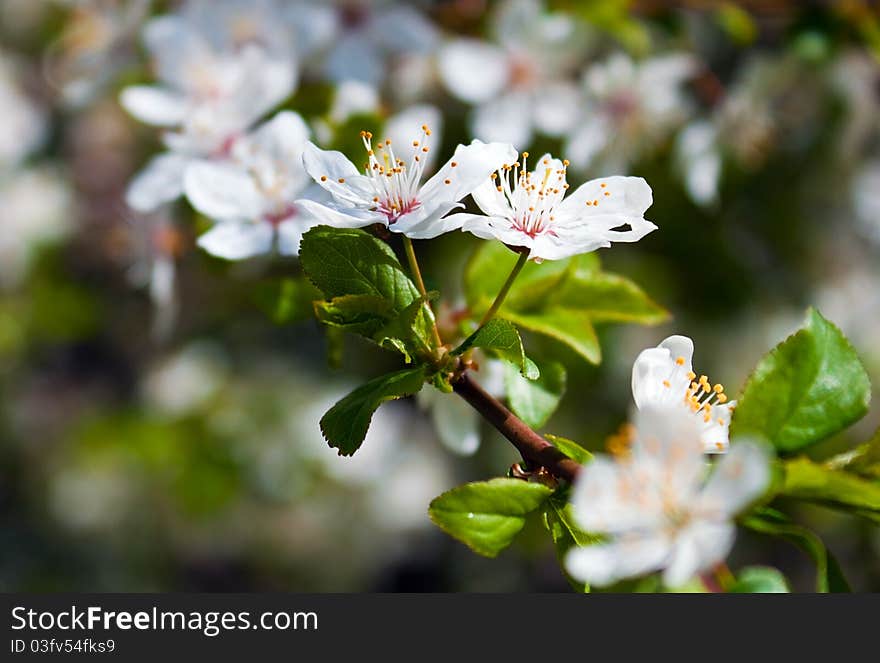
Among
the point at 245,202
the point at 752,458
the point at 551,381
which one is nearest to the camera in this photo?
the point at 752,458

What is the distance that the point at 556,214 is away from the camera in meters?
0.68

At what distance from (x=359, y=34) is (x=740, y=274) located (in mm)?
897

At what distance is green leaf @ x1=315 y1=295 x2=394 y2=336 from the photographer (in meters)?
0.63

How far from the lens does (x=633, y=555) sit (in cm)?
54

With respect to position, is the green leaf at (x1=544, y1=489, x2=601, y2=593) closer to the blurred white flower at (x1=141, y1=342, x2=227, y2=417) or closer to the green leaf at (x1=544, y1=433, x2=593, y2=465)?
the green leaf at (x1=544, y1=433, x2=593, y2=465)

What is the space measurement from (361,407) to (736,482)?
0.24 meters

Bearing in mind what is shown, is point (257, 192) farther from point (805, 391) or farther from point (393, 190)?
point (805, 391)

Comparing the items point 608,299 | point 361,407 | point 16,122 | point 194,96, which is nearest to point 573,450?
point 361,407

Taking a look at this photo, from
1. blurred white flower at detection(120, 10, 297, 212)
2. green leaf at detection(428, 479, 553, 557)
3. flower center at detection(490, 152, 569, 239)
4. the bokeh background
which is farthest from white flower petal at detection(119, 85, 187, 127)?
green leaf at detection(428, 479, 553, 557)

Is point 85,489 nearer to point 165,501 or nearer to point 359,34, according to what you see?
point 165,501

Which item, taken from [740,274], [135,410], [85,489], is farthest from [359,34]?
[85,489]

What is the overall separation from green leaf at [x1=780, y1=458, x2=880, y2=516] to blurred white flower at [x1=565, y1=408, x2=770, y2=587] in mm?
30

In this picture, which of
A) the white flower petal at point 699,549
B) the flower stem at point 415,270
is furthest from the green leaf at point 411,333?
the white flower petal at point 699,549

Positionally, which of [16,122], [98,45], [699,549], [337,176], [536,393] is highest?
[16,122]
